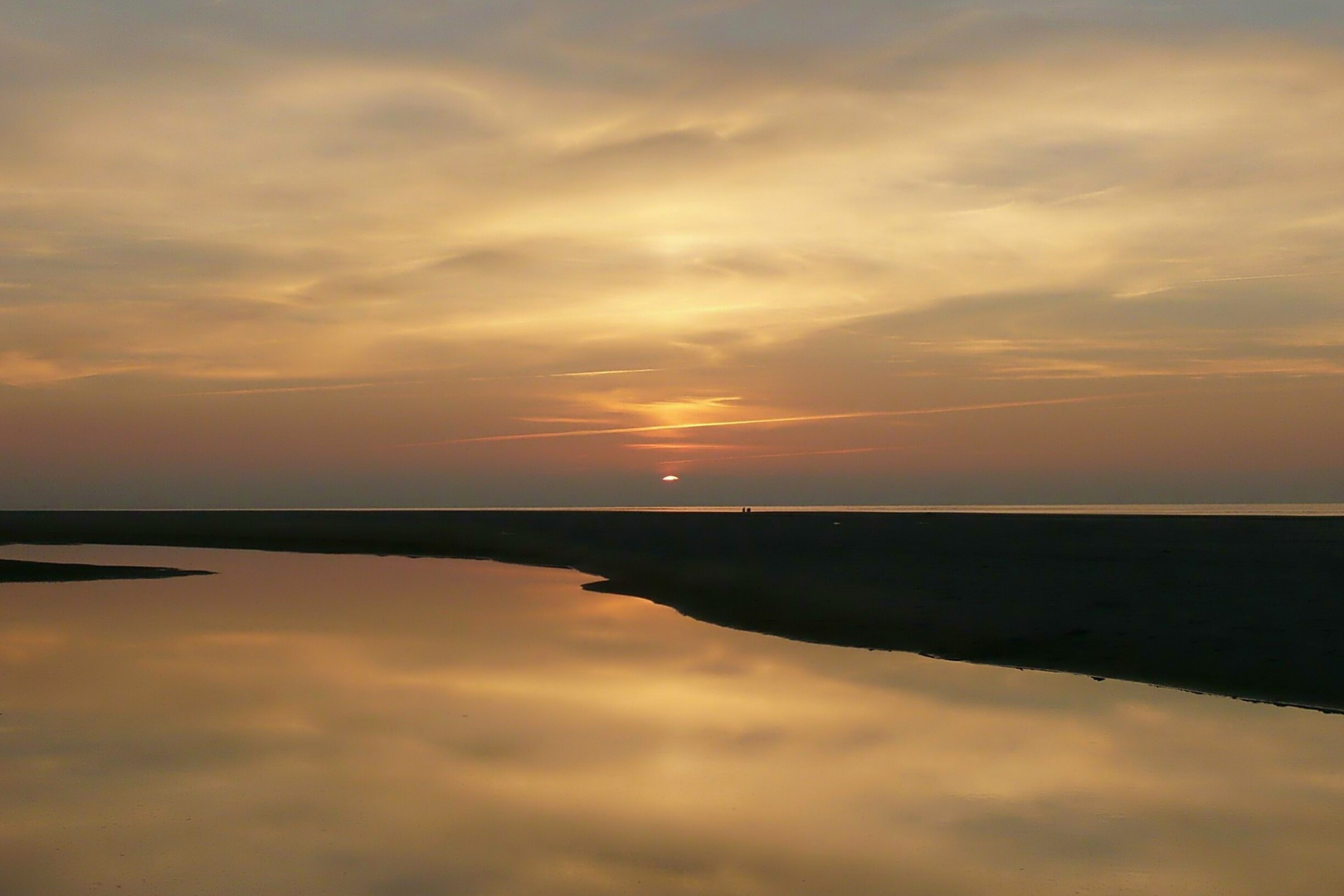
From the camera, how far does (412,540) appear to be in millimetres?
93875

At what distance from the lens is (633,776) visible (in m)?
16.5

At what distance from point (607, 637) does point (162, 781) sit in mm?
16618

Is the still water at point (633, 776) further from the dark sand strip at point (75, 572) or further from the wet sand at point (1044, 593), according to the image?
the dark sand strip at point (75, 572)

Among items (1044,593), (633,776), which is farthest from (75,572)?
(633,776)

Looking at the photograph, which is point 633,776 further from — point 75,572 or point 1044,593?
point 75,572

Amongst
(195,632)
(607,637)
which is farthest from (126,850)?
(195,632)

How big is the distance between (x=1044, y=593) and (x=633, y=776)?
895 inches

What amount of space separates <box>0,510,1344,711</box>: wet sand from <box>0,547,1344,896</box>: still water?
217cm

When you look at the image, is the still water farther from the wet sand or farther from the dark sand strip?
the dark sand strip

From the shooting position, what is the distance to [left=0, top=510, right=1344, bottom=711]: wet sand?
25.1 m

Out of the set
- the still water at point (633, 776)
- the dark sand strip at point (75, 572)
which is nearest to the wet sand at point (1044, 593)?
the still water at point (633, 776)

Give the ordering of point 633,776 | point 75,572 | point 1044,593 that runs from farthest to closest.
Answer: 1. point 75,572
2. point 1044,593
3. point 633,776

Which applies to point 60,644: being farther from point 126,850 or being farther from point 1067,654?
point 1067,654

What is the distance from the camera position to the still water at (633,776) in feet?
40.0
